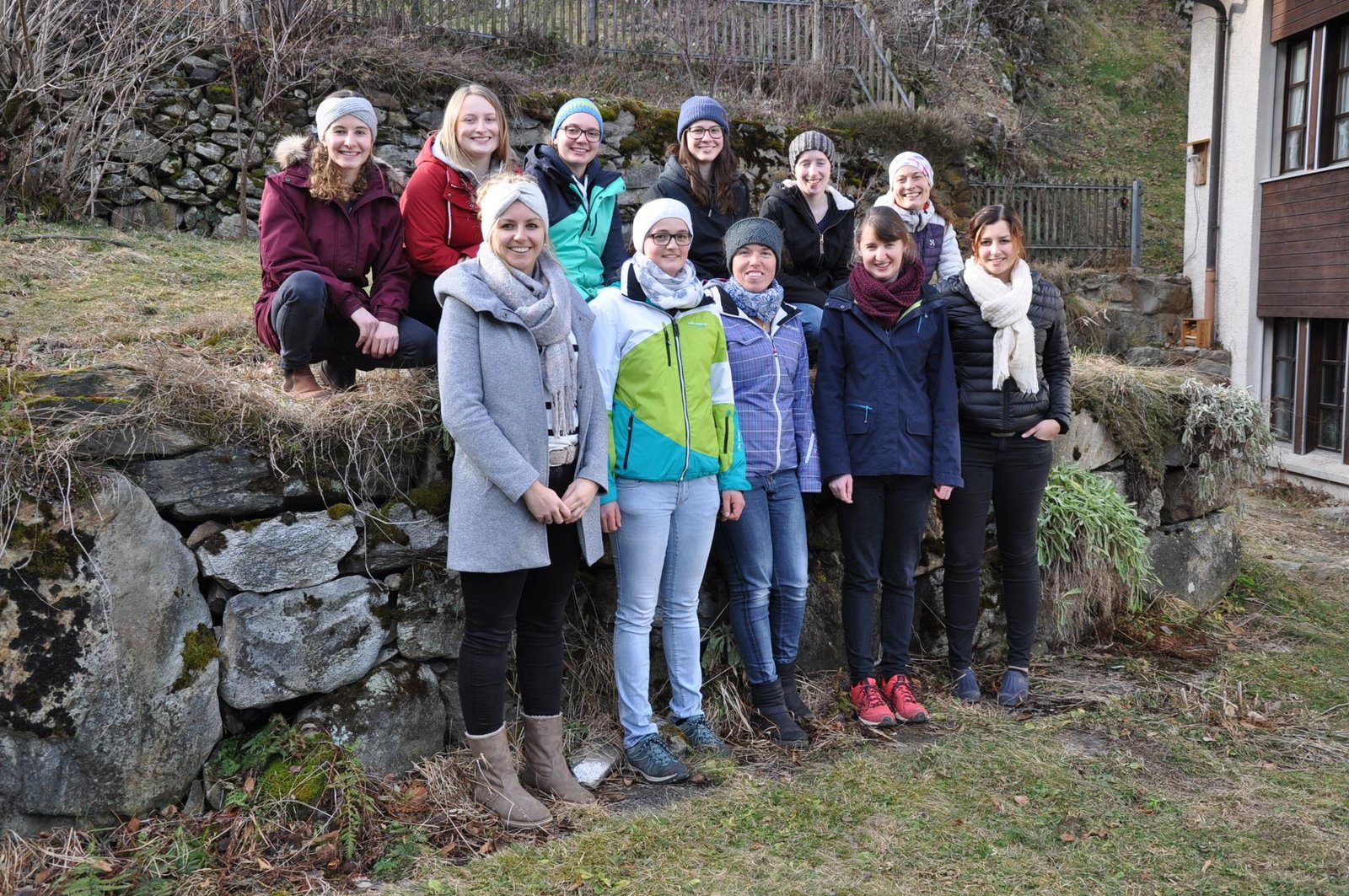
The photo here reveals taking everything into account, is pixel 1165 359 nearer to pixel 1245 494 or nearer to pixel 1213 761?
pixel 1245 494

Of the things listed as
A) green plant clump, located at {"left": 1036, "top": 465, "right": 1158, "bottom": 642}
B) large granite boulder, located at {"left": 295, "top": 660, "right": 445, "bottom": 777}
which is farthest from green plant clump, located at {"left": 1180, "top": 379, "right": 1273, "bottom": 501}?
large granite boulder, located at {"left": 295, "top": 660, "right": 445, "bottom": 777}

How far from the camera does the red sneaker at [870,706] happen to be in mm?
3971

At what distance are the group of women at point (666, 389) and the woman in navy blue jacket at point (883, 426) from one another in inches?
0.4

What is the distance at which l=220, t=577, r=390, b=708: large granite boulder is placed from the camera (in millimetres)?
3221

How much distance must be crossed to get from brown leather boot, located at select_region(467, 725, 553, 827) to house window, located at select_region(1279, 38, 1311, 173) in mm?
9905

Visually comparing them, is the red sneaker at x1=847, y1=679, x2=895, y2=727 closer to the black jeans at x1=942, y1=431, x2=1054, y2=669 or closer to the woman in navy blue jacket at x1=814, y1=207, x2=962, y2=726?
the woman in navy blue jacket at x1=814, y1=207, x2=962, y2=726

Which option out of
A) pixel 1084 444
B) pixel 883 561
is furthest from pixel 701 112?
pixel 1084 444

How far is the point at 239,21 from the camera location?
8.28 meters

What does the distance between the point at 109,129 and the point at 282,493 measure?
5.26 meters

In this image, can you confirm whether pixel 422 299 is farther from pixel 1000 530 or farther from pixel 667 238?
pixel 1000 530

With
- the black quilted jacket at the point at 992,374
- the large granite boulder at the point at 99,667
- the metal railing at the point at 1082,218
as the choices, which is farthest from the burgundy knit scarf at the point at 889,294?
the metal railing at the point at 1082,218

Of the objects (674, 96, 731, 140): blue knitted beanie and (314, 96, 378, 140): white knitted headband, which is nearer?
(314, 96, 378, 140): white knitted headband

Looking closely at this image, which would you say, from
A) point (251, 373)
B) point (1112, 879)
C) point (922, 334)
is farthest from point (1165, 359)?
point (251, 373)

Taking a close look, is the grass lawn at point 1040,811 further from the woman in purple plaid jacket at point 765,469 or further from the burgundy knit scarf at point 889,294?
the burgundy knit scarf at point 889,294
